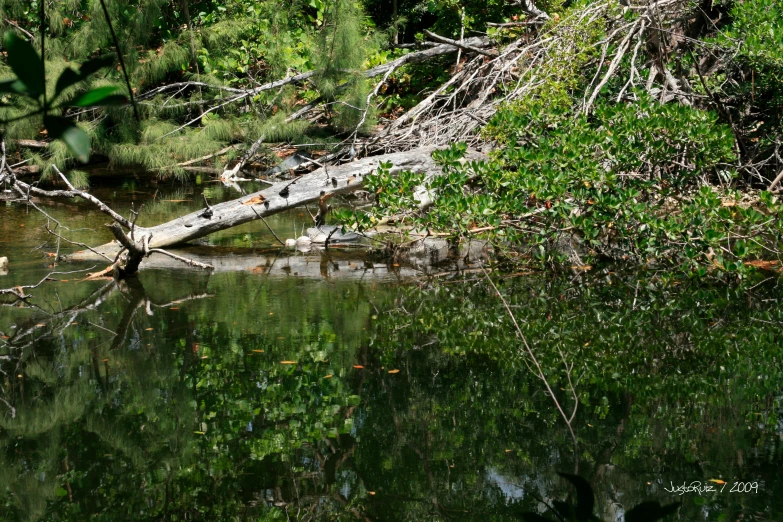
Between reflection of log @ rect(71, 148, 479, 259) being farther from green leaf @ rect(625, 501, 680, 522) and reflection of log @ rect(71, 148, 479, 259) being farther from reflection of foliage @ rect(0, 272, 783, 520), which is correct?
green leaf @ rect(625, 501, 680, 522)

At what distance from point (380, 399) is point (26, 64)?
315 centimetres

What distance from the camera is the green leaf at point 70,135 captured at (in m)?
1.06

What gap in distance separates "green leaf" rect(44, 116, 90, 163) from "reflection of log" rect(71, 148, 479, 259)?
6582 millimetres

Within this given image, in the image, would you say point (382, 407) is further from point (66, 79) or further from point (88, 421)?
point (66, 79)

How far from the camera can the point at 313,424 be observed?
376 centimetres

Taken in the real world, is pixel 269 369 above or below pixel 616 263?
above

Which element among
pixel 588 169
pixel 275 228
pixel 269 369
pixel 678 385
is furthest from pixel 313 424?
pixel 275 228

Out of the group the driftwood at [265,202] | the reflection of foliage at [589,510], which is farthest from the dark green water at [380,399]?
the reflection of foliage at [589,510]

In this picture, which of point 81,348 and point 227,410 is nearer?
point 227,410

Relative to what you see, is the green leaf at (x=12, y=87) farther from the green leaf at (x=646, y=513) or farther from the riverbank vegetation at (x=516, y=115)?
the green leaf at (x=646, y=513)

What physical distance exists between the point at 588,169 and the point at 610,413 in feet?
10.2

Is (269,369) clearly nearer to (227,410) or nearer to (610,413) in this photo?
(227,410)

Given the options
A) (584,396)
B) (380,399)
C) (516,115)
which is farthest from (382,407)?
(516,115)

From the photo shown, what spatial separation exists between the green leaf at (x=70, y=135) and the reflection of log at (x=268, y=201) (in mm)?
6582
